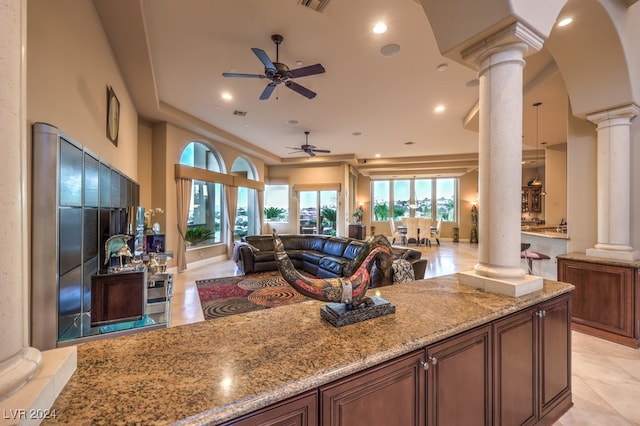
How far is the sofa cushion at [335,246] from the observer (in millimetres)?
6130

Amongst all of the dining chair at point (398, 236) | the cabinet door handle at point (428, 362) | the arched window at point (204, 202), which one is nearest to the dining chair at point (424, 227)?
the dining chair at point (398, 236)

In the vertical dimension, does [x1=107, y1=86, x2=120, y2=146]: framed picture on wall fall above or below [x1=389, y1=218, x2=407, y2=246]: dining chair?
above

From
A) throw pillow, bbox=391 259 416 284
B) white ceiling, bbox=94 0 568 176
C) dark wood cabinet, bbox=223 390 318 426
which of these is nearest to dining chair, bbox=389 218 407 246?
white ceiling, bbox=94 0 568 176

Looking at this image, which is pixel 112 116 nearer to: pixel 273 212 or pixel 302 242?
pixel 302 242

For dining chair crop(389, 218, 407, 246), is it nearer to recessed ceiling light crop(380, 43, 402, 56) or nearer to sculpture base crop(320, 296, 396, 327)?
recessed ceiling light crop(380, 43, 402, 56)

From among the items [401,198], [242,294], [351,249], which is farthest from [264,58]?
[401,198]

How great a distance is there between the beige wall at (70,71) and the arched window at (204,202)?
3.40m

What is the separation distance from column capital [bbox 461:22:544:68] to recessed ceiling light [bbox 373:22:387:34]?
144 centimetres

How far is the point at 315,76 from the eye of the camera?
4.25m

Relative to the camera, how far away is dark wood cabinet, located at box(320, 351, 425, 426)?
3.28ft

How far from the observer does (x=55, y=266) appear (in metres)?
1.66

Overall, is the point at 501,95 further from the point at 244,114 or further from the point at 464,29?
the point at 244,114

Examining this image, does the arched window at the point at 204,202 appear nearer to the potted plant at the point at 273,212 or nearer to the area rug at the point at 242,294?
the area rug at the point at 242,294

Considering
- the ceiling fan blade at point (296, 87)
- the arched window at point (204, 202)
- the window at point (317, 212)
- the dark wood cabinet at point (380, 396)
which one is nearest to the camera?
the dark wood cabinet at point (380, 396)
